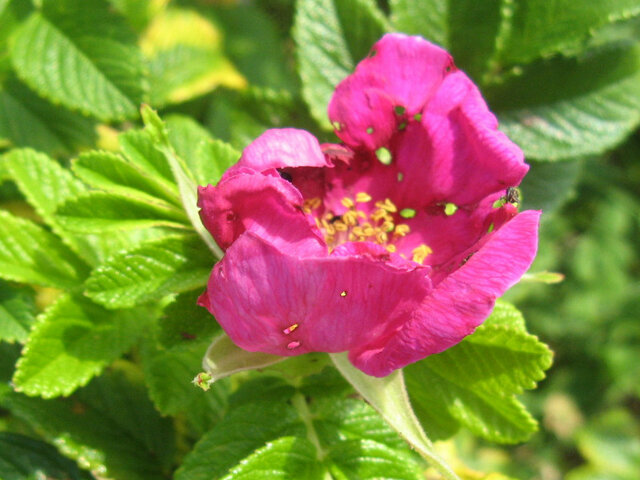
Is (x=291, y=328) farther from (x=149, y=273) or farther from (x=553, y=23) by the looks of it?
(x=553, y=23)

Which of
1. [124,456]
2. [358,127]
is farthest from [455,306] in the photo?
[124,456]

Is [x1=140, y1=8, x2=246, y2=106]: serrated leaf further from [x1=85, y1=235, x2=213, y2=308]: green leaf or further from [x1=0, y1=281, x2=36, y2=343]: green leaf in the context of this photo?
[x1=85, y1=235, x2=213, y2=308]: green leaf

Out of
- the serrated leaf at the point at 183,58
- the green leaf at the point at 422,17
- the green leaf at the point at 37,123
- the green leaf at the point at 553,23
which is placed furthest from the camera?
the serrated leaf at the point at 183,58

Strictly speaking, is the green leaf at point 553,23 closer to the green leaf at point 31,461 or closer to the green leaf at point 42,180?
the green leaf at point 42,180

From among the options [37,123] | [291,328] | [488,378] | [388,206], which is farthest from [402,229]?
[37,123]

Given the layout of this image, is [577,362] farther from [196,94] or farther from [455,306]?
[455,306]

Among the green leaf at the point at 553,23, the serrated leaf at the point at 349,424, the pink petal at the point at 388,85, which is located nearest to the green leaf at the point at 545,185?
the green leaf at the point at 553,23
